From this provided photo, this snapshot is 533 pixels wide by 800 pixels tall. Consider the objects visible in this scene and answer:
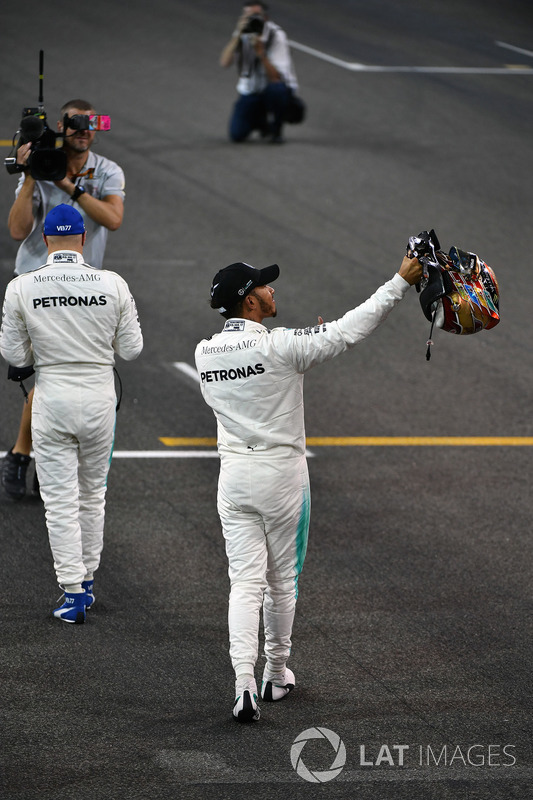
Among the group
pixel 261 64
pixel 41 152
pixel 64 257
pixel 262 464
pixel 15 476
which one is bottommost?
pixel 15 476

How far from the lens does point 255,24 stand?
15883 mm

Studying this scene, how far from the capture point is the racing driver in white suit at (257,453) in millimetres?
5512

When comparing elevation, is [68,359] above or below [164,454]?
above

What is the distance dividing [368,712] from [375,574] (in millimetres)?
1668

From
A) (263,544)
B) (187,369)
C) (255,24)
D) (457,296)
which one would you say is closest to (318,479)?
(187,369)

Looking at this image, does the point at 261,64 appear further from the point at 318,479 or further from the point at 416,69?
the point at 318,479

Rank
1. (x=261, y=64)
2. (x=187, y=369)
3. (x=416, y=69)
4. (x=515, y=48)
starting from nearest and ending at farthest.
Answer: (x=187, y=369), (x=261, y=64), (x=416, y=69), (x=515, y=48)

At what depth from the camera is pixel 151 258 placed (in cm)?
1316

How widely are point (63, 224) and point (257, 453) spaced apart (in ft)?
6.14

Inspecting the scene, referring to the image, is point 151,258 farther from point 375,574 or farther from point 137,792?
point 137,792

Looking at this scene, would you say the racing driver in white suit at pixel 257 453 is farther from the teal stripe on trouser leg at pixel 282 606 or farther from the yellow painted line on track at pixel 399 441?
the yellow painted line on track at pixel 399 441

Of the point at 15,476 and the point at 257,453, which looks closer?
the point at 257,453

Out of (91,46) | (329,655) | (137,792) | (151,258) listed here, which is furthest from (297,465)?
(91,46)

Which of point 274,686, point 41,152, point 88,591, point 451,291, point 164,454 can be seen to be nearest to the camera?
point 451,291
